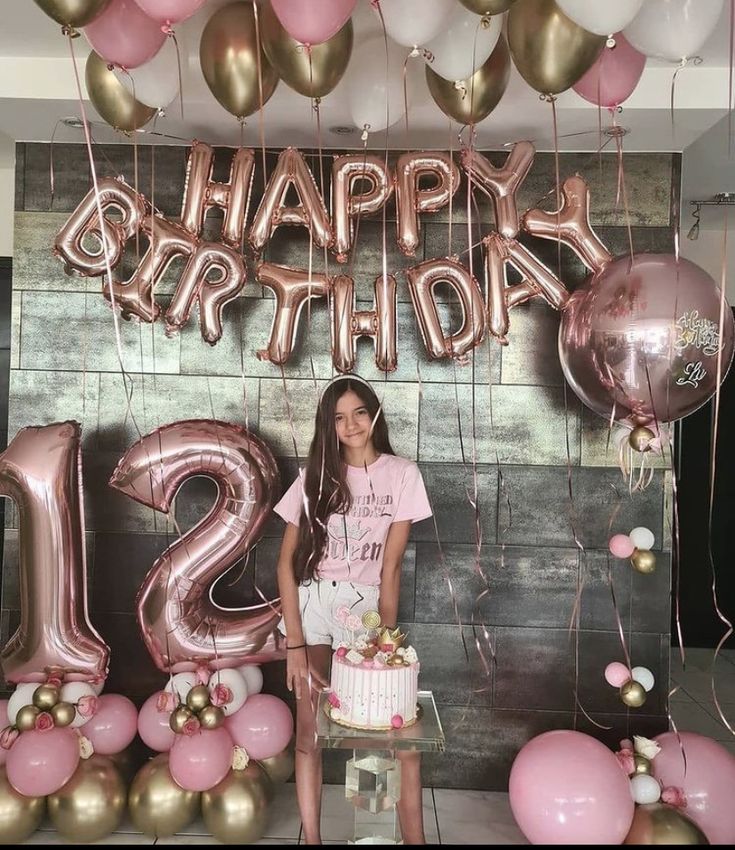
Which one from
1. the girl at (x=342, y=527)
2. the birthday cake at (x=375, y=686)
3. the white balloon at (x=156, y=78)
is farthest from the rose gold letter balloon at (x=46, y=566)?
the white balloon at (x=156, y=78)

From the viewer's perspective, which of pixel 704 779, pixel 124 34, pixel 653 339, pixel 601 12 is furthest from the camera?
pixel 704 779

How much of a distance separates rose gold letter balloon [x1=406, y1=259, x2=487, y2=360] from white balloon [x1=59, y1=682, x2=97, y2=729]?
1.52 meters

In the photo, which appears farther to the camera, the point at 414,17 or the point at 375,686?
the point at 375,686

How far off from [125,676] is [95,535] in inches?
20.8

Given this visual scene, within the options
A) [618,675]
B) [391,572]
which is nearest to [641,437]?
[618,675]

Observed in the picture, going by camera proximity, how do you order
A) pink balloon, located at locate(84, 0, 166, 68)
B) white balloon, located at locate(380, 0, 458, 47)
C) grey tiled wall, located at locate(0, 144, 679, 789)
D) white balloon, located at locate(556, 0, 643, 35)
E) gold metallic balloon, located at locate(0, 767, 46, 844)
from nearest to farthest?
white balloon, located at locate(556, 0, 643, 35) < white balloon, located at locate(380, 0, 458, 47) < pink balloon, located at locate(84, 0, 166, 68) < gold metallic balloon, located at locate(0, 767, 46, 844) < grey tiled wall, located at locate(0, 144, 679, 789)

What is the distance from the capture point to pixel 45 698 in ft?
8.11

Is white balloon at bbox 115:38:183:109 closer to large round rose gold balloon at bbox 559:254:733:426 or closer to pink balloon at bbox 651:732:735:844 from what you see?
large round rose gold balloon at bbox 559:254:733:426

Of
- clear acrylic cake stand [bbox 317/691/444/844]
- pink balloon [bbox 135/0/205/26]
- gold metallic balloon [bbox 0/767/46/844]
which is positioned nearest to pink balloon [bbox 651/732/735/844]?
clear acrylic cake stand [bbox 317/691/444/844]

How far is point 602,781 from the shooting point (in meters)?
2.24

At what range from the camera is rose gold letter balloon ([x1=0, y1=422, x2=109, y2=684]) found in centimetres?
263

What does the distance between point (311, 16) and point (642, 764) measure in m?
2.19

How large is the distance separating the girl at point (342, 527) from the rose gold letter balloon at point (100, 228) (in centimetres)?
83

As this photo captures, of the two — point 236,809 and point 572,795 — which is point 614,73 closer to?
point 572,795
